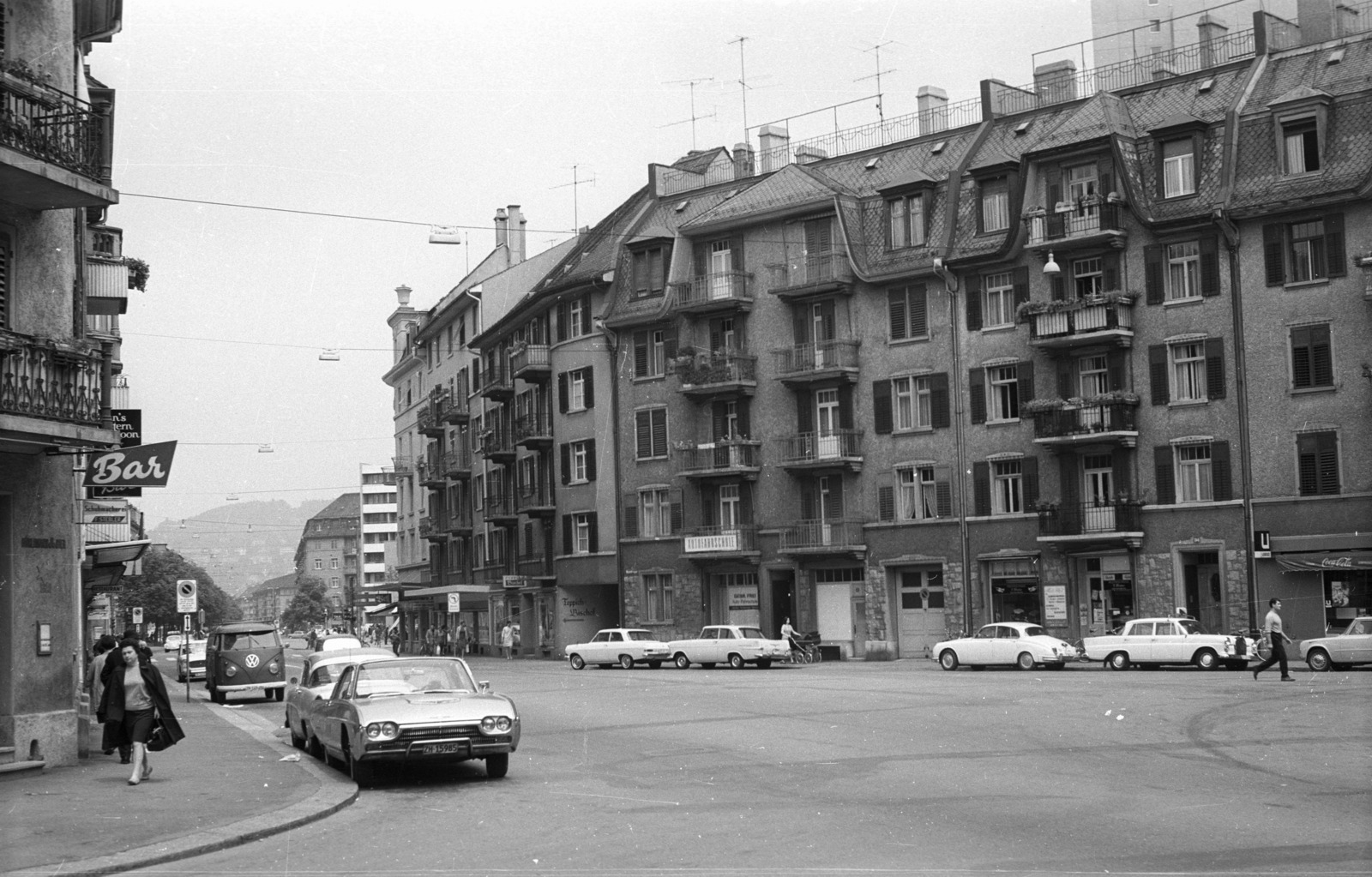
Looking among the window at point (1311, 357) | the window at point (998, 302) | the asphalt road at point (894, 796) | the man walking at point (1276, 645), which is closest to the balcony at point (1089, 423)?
the window at point (998, 302)

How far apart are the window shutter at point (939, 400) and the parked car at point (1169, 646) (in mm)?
11983

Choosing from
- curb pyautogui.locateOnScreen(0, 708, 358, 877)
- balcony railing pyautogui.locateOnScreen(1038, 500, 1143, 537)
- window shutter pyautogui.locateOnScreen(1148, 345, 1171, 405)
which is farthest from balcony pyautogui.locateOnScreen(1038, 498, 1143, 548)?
curb pyautogui.locateOnScreen(0, 708, 358, 877)

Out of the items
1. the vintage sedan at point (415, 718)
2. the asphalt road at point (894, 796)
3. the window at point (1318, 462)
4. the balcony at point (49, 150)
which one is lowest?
the asphalt road at point (894, 796)

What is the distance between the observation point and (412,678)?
17.9 m

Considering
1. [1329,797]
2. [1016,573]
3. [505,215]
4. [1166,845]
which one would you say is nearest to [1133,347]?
[1016,573]

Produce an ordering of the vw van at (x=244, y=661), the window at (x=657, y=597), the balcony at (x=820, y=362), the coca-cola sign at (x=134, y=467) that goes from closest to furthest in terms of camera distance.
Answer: the coca-cola sign at (x=134, y=467) < the vw van at (x=244, y=661) < the balcony at (x=820, y=362) < the window at (x=657, y=597)

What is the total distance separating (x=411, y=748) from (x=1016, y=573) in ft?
120

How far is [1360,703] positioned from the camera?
82.3 feet

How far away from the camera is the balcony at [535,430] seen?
68.4 meters

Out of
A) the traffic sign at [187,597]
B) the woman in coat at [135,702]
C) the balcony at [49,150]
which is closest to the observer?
the woman in coat at [135,702]

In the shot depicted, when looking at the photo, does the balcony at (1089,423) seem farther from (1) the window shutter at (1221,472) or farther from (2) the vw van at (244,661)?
(2) the vw van at (244,661)

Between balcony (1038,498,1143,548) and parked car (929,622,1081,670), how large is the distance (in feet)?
15.0

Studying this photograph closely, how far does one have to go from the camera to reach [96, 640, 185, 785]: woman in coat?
17.2 meters

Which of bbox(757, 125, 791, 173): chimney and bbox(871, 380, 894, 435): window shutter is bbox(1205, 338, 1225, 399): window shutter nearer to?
bbox(871, 380, 894, 435): window shutter
